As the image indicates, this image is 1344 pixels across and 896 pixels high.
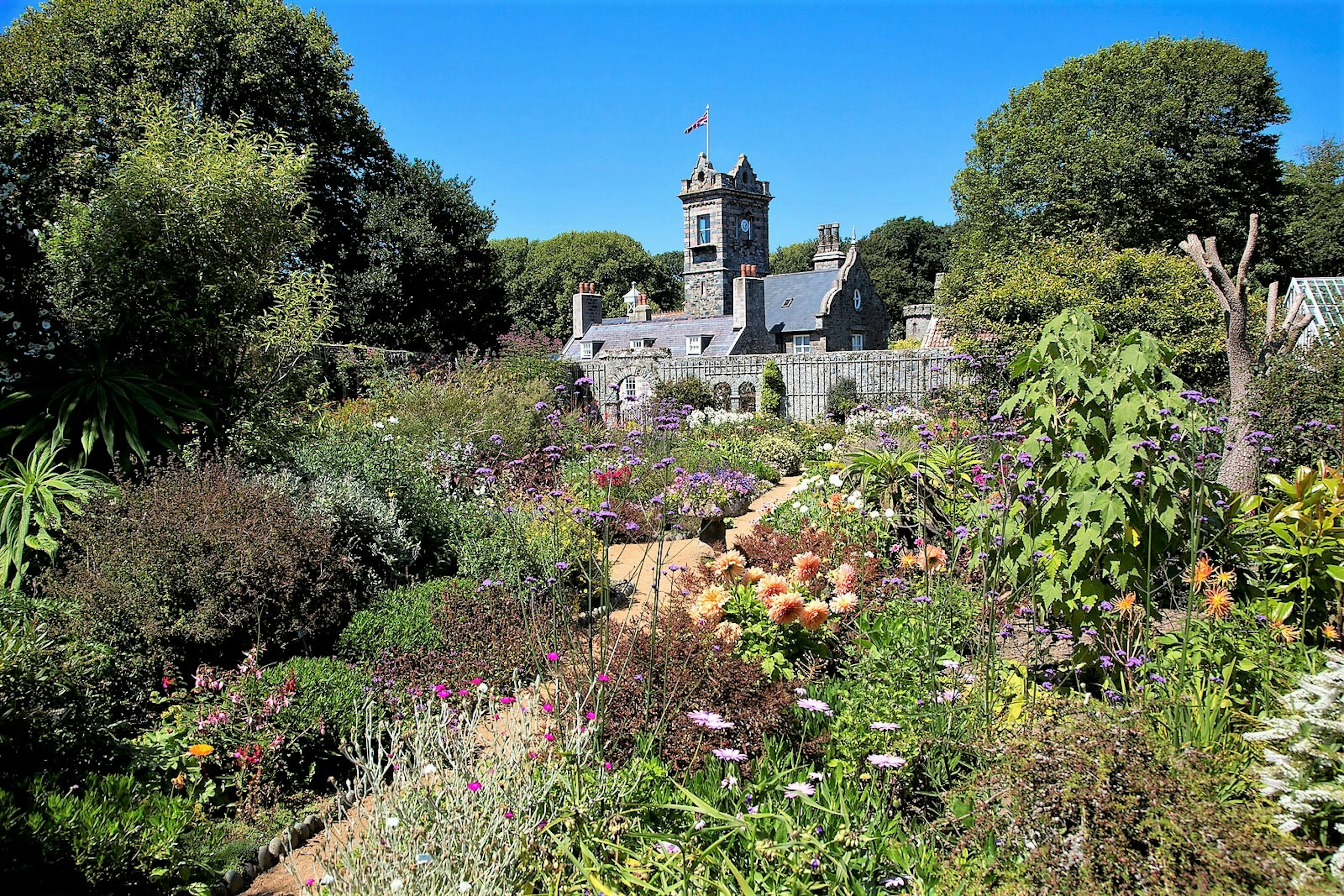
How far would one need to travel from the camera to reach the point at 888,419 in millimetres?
9242

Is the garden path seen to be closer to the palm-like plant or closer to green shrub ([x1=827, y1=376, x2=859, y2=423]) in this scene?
the palm-like plant

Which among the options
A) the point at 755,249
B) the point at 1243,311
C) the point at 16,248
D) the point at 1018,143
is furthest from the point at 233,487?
the point at 755,249

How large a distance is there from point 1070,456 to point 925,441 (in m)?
2.03

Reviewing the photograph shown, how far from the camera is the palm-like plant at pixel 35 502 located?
4090mm

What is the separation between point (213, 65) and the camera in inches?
667

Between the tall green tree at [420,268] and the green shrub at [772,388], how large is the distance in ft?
22.9

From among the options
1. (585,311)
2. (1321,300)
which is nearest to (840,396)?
(1321,300)

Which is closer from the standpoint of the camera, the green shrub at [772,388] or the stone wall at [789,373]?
the stone wall at [789,373]

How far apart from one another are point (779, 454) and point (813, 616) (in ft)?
30.4

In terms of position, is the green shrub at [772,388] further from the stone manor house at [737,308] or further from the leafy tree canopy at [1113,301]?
the leafy tree canopy at [1113,301]

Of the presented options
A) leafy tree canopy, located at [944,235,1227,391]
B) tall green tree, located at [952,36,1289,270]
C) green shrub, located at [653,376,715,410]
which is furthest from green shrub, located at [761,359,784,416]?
tall green tree, located at [952,36,1289,270]

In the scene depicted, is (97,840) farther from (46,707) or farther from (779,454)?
(779,454)

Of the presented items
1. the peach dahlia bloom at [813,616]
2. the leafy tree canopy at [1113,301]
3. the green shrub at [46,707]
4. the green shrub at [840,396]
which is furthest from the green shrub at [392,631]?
the green shrub at [840,396]

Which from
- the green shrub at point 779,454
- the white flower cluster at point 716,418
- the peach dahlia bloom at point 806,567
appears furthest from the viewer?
the white flower cluster at point 716,418
